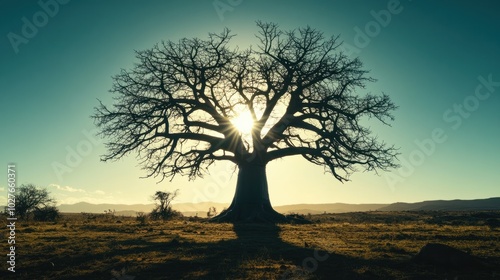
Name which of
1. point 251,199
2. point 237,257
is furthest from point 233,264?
point 251,199

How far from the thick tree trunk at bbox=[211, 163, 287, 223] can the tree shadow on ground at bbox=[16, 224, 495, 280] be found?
35.5 feet

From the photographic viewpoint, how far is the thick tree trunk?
74.3 ft

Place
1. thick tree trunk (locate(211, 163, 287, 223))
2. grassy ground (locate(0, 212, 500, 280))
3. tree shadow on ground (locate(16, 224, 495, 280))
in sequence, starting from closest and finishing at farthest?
tree shadow on ground (locate(16, 224, 495, 280))
grassy ground (locate(0, 212, 500, 280))
thick tree trunk (locate(211, 163, 287, 223))

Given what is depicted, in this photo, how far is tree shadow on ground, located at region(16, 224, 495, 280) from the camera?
789cm

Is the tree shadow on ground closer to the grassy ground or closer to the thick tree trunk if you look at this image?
the grassy ground

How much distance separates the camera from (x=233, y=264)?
890cm

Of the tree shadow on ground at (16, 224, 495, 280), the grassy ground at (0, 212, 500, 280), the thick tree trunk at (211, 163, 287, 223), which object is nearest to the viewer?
the tree shadow on ground at (16, 224, 495, 280)

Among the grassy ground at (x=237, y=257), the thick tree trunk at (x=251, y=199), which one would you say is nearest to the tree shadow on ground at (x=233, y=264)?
the grassy ground at (x=237, y=257)

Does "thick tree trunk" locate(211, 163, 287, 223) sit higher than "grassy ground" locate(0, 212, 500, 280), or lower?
higher

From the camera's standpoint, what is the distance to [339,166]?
21.7 metres

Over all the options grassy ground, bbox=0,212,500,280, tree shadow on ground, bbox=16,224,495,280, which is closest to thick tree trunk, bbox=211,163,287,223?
grassy ground, bbox=0,212,500,280

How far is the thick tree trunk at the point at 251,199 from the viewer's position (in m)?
22.6

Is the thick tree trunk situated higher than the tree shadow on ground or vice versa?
the thick tree trunk

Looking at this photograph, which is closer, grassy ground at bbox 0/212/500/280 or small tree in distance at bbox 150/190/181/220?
grassy ground at bbox 0/212/500/280
